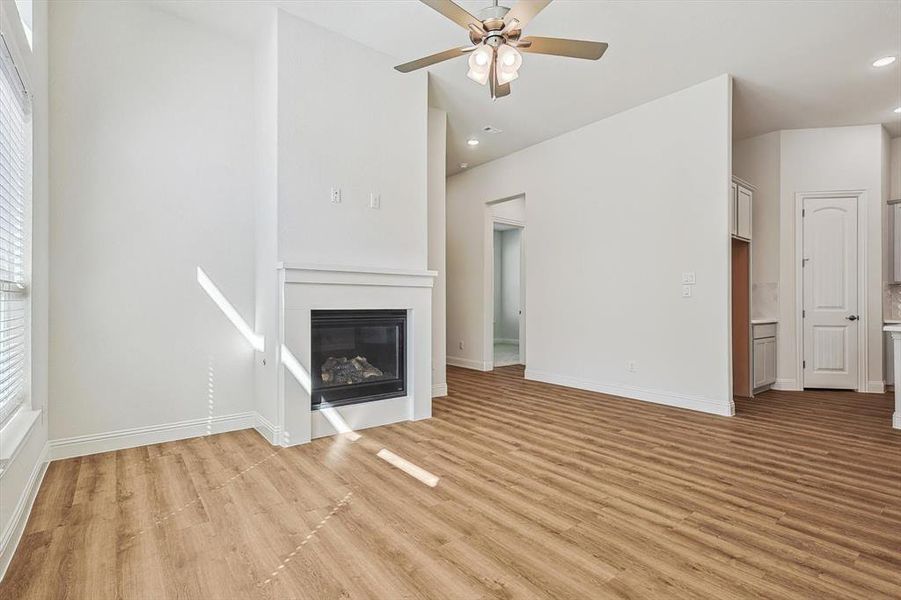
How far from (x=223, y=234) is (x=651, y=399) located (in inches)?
168

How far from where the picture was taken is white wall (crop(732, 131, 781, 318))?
5.54 meters

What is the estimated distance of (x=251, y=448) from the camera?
10.3 ft

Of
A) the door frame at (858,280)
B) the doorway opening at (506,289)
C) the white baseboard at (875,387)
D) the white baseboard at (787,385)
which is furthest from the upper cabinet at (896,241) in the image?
the doorway opening at (506,289)

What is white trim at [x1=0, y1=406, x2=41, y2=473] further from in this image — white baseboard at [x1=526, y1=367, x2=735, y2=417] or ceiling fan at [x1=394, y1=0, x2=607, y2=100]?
white baseboard at [x1=526, y1=367, x2=735, y2=417]

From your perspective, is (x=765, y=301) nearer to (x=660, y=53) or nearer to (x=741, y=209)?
(x=741, y=209)

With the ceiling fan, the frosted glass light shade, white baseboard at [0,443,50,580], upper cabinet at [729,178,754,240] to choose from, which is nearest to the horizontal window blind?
white baseboard at [0,443,50,580]

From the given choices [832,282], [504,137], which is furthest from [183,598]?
[832,282]

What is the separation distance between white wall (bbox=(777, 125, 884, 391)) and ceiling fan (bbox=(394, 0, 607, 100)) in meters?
4.40

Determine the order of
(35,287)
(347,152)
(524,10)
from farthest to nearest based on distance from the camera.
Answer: (347,152), (35,287), (524,10)

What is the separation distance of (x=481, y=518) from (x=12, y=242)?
2.63 meters

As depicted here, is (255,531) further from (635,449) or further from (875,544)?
(875,544)

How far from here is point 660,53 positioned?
3746 mm

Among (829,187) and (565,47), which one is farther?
(829,187)

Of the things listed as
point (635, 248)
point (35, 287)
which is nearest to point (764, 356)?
point (635, 248)
